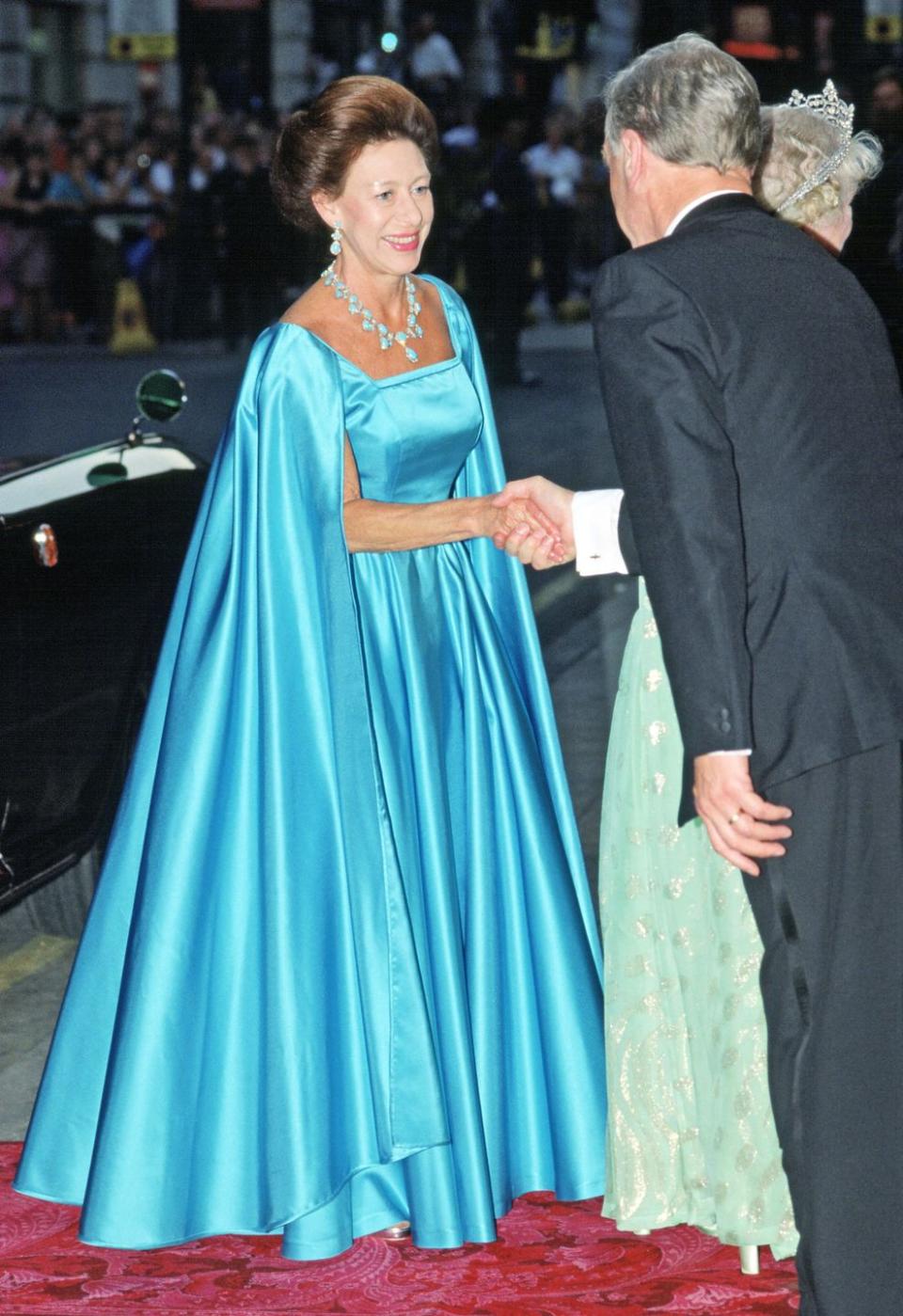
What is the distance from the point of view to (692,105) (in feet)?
8.68

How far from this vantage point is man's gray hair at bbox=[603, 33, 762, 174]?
265 cm

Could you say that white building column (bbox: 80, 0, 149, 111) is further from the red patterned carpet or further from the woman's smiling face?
the red patterned carpet

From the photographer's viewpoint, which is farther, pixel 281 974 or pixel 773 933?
pixel 281 974

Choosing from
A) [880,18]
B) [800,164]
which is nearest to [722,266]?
[800,164]

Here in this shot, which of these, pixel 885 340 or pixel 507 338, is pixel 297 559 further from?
pixel 507 338

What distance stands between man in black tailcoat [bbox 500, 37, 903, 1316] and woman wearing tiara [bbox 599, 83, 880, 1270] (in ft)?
0.88

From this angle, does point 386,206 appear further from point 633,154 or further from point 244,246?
Answer: point 244,246

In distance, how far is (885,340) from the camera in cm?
273

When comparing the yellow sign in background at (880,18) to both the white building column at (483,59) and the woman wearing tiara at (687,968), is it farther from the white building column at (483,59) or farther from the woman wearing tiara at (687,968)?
the woman wearing tiara at (687,968)

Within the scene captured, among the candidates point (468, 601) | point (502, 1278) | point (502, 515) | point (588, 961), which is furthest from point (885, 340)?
point (502, 1278)

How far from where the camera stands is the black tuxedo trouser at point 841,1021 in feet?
8.86

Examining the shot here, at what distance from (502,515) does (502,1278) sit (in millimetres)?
1247

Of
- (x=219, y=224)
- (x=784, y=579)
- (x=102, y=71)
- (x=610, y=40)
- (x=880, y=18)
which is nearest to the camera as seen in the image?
(x=784, y=579)

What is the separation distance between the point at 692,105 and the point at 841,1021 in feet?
4.11
